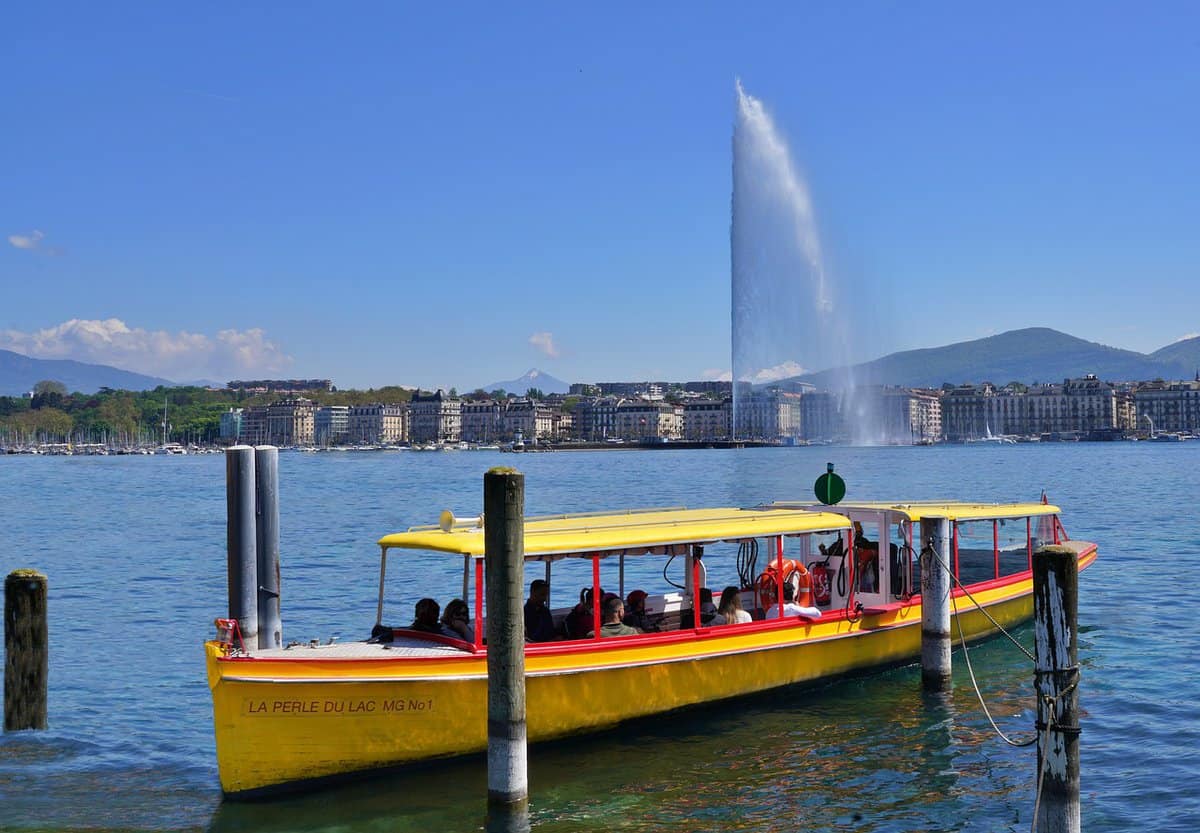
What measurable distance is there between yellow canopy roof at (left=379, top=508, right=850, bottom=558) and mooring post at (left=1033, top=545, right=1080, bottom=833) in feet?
18.0

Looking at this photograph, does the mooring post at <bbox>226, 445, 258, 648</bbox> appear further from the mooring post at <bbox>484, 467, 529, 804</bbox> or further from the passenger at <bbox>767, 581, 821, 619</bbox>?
the passenger at <bbox>767, 581, 821, 619</bbox>

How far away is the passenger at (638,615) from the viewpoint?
50.7 feet

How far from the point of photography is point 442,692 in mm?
12961

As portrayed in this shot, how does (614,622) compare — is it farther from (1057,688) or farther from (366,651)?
(1057,688)

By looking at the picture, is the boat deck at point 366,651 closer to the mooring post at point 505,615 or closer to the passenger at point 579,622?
the passenger at point 579,622

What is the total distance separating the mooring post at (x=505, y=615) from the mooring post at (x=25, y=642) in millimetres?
6179

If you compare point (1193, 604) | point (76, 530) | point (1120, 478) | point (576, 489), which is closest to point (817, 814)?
point (1193, 604)

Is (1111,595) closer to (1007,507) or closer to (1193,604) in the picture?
(1193,604)

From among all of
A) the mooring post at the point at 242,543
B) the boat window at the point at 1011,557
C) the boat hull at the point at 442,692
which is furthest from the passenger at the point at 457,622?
the boat window at the point at 1011,557

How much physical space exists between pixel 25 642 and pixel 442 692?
208 inches

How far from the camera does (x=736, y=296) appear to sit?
97.1 metres

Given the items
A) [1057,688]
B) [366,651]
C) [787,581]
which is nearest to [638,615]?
[787,581]

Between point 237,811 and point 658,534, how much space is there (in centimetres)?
568

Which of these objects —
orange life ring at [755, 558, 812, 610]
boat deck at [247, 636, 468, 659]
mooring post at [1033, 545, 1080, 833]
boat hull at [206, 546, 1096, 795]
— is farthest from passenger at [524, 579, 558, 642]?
mooring post at [1033, 545, 1080, 833]
